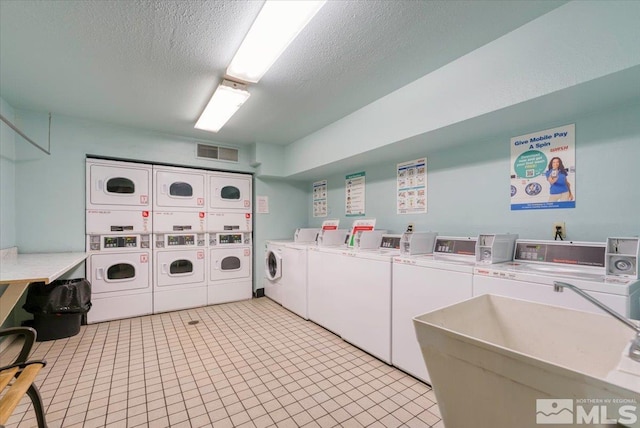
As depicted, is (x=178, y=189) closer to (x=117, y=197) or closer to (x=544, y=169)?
(x=117, y=197)

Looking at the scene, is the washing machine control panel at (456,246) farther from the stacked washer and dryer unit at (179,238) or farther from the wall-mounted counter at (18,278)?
the stacked washer and dryer unit at (179,238)

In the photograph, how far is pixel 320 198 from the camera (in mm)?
4773

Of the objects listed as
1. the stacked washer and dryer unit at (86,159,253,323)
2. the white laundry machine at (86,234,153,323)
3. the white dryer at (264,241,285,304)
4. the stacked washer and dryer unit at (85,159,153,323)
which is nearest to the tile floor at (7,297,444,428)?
the white laundry machine at (86,234,153,323)

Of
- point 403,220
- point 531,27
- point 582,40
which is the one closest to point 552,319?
point 582,40

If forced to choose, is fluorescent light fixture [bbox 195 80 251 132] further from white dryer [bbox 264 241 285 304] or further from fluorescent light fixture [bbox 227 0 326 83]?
white dryer [bbox 264 241 285 304]

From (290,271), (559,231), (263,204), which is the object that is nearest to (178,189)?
(263,204)

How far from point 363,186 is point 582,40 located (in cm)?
252

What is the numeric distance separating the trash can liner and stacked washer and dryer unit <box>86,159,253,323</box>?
0.50m

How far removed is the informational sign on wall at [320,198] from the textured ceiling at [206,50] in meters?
1.72

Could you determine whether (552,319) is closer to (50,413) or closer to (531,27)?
(531,27)

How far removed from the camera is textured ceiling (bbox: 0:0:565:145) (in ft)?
5.38

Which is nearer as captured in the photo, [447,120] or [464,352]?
[464,352]

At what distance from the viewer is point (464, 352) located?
31.0 inches

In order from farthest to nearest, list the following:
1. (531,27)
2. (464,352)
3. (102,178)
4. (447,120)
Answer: (102,178), (447,120), (531,27), (464,352)
